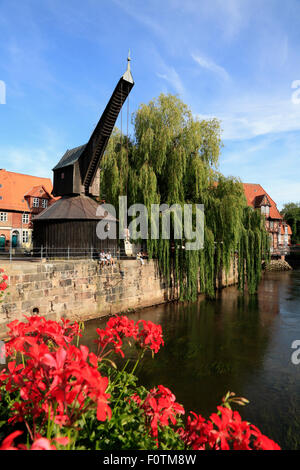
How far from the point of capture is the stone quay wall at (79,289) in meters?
10.2

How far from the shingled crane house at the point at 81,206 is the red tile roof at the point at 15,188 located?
582 inches

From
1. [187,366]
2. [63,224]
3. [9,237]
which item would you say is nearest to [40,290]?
[63,224]

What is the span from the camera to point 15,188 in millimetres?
30516

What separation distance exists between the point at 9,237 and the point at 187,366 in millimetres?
25657

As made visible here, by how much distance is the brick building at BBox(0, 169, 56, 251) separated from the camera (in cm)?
2831

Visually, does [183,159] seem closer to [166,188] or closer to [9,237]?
[166,188]

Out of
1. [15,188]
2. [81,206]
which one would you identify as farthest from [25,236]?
[81,206]

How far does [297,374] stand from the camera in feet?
27.8

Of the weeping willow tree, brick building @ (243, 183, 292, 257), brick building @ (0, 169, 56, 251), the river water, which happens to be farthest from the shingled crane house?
brick building @ (243, 183, 292, 257)

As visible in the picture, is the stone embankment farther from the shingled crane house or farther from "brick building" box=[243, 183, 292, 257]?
the shingled crane house

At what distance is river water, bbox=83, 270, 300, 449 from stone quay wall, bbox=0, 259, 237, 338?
83 centimetres

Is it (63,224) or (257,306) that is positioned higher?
(63,224)

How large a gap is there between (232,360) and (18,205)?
27.6 meters

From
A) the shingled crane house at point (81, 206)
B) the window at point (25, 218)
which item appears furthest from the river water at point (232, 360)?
the window at point (25, 218)
